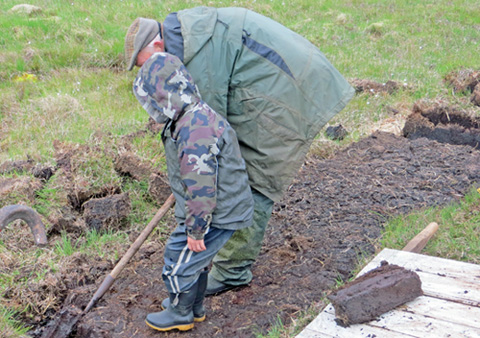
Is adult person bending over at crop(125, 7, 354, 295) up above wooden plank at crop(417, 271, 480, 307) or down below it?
above

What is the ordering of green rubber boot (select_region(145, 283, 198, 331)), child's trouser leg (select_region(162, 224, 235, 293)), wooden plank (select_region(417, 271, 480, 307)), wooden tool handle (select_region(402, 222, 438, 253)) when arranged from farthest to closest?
1. wooden tool handle (select_region(402, 222, 438, 253))
2. green rubber boot (select_region(145, 283, 198, 331))
3. child's trouser leg (select_region(162, 224, 235, 293))
4. wooden plank (select_region(417, 271, 480, 307))

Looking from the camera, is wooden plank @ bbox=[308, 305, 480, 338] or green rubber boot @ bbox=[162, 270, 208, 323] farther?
green rubber boot @ bbox=[162, 270, 208, 323]

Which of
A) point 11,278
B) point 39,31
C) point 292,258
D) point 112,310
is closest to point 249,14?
point 292,258

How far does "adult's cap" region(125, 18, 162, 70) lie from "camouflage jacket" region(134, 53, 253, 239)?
0.19m

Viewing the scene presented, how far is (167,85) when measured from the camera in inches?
110

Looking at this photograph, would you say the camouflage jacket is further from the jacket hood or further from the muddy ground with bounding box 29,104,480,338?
the muddy ground with bounding box 29,104,480,338

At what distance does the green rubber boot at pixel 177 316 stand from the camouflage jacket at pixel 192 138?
476 mm

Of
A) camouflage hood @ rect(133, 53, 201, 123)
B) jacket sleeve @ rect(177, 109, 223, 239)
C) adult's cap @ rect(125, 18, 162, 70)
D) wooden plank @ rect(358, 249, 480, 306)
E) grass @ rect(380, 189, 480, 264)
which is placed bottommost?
grass @ rect(380, 189, 480, 264)

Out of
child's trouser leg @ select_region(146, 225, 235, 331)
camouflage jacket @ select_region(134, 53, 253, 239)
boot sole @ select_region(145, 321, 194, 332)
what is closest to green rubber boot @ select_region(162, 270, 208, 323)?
child's trouser leg @ select_region(146, 225, 235, 331)

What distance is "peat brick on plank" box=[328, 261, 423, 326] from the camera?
271 cm

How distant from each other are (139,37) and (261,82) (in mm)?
764

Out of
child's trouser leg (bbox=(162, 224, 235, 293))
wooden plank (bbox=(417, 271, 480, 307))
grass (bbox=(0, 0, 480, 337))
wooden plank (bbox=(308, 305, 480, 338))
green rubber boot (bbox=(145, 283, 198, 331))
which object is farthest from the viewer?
grass (bbox=(0, 0, 480, 337))

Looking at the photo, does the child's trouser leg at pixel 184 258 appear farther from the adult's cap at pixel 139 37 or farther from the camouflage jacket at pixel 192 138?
the adult's cap at pixel 139 37

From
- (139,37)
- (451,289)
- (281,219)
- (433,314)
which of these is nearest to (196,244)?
(139,37)
